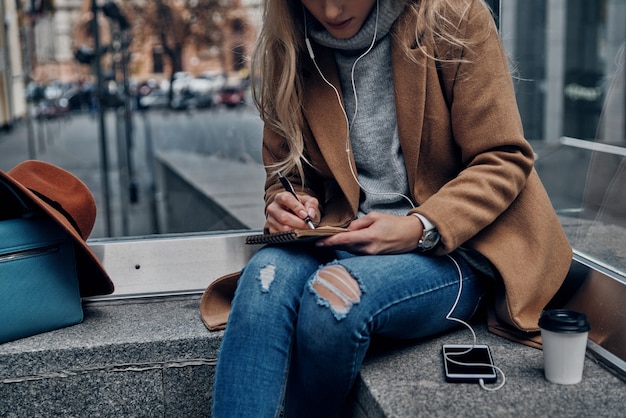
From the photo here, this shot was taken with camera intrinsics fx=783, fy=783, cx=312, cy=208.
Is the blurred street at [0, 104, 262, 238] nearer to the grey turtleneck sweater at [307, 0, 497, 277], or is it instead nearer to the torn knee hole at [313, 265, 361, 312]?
the grey turtleneck sweater at [307, 0, 497, 277]

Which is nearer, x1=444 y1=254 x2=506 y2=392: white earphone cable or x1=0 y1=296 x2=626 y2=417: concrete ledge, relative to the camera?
x1=444 y1=254 x2=506 y2=392: white earphone cable

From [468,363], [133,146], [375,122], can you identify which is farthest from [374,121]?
[133,146]

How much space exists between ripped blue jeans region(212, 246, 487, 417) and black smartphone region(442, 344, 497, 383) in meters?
0.09

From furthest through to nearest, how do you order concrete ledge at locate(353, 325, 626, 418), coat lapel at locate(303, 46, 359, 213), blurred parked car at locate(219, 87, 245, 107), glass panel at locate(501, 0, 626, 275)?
glass panel at locate(501, 0, 626, 275) < blurred parked car at locate(219, 87, 245, 107) < coat lapel at locate(303, 46, 359, 213) < concrete ledge at locate(353, 325, 626, 418)

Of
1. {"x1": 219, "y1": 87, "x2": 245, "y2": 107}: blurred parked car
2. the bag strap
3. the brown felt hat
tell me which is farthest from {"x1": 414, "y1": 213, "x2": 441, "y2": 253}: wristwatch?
{"x1": 219, "y1": 87, "x2": 245, "y2": 107}: blurred parked car

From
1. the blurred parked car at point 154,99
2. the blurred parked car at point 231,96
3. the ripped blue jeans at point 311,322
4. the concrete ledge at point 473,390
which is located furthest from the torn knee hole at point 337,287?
the blurred parked car at point 154,99

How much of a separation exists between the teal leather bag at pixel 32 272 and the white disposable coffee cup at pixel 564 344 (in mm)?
1211

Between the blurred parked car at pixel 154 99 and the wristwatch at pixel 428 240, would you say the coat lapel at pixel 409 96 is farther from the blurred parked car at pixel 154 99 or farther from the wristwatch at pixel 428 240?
the blurred parked car at pixel 154 99

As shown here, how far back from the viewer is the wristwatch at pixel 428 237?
1688 mm

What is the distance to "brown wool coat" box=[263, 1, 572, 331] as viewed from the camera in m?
1.72

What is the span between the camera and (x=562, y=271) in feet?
6.05

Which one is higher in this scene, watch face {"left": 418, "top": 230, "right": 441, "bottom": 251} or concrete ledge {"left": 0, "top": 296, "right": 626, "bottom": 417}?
watch face {"left": 418, "top": 230, "right": 441, "bottom": 251}

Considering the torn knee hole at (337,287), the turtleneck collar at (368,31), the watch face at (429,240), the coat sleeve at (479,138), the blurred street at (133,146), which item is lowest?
the blurred street at (133,146)

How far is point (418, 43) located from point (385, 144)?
0.26 meters
